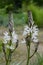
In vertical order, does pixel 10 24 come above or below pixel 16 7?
above

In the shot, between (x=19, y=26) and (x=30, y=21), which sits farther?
(x=19, y=26)

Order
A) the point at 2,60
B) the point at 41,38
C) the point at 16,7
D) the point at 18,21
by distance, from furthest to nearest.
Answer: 1. the point at 16,7
2. the point at 18,21
3. the point at 41,38
4. the point at 2,60

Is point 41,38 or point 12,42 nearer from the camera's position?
point 12,42

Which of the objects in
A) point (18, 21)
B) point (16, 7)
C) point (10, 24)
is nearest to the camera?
point (10, 24)

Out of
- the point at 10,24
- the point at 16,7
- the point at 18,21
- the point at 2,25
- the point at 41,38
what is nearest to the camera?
the point at 10,24

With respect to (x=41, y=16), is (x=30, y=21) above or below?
above

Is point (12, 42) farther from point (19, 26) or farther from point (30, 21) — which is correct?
point (19, 26)

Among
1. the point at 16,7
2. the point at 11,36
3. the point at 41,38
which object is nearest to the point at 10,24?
the point at 11,36

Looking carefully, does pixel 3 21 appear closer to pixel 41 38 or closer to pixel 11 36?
pixel 41 38

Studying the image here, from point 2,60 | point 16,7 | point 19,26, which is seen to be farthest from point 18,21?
point 2,60
